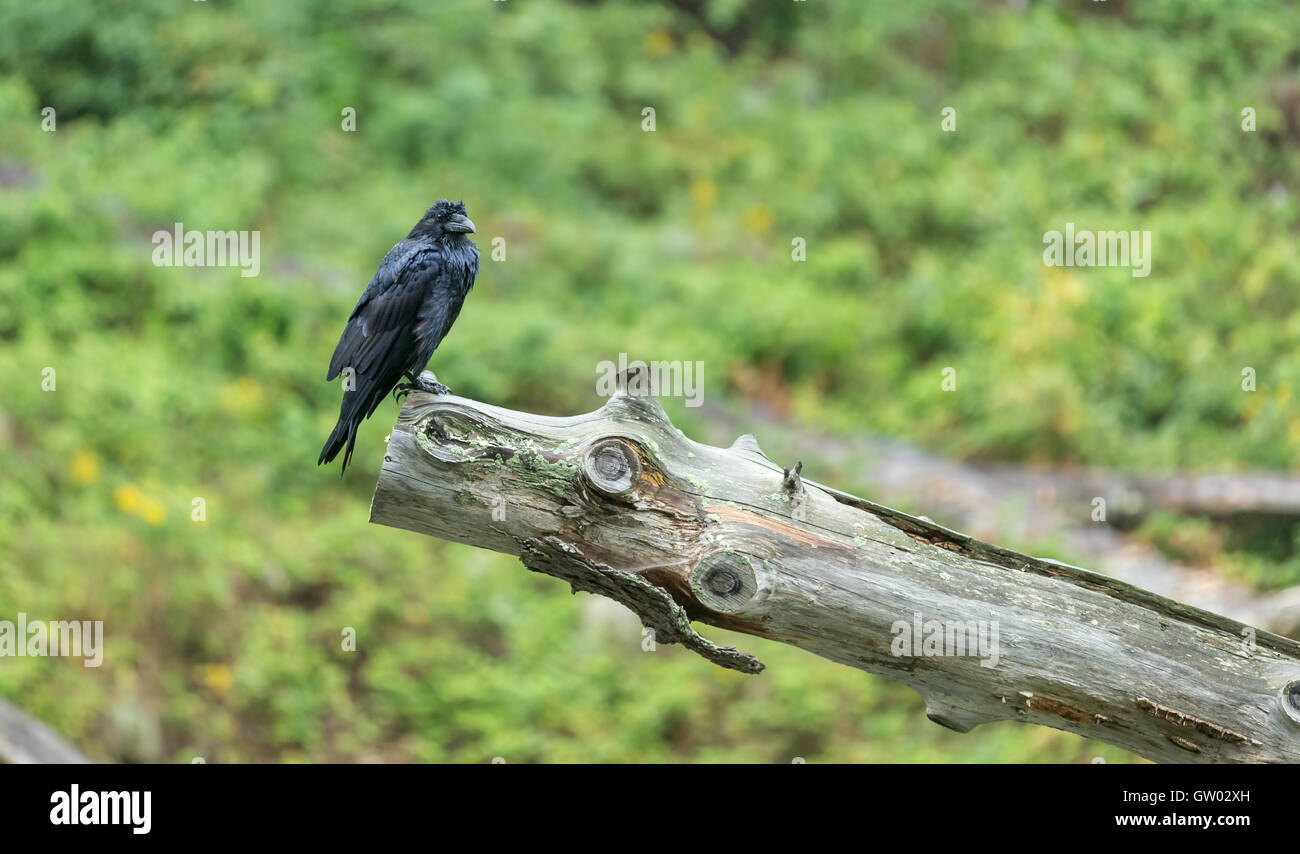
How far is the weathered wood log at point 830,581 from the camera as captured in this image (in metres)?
3.47

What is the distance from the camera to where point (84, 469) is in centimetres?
790

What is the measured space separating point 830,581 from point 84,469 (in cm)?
624

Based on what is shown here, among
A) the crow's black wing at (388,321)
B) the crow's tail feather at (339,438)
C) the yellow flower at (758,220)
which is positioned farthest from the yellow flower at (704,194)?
the crow's tail feather at (339,438)

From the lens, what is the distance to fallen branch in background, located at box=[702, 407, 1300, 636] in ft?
27.0

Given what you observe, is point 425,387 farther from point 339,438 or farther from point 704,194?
point 704,194

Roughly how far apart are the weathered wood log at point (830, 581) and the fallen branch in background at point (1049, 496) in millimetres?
4086

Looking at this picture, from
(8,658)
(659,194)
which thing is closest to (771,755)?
(8,658)

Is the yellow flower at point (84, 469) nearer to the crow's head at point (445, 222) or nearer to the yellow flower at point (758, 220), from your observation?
the crow's head at point (445, 222)

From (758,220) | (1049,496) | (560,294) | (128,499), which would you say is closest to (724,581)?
(128,499)

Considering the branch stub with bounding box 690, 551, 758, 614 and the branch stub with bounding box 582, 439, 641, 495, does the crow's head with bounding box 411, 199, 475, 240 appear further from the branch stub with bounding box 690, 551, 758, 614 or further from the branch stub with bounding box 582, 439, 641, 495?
the branch stub with bounding box 690, 551, 758, 614

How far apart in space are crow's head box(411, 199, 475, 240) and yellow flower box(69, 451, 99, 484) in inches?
180

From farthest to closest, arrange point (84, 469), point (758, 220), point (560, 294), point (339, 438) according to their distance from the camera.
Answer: point (758, 220)
point (560, 294)
point (84, 469)
point (339, 438)

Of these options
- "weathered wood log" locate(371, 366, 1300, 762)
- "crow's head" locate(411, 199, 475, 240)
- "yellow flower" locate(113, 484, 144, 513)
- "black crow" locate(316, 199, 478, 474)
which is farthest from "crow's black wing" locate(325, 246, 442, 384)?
"yellow flower" locate(113, 484, 144, 513)
